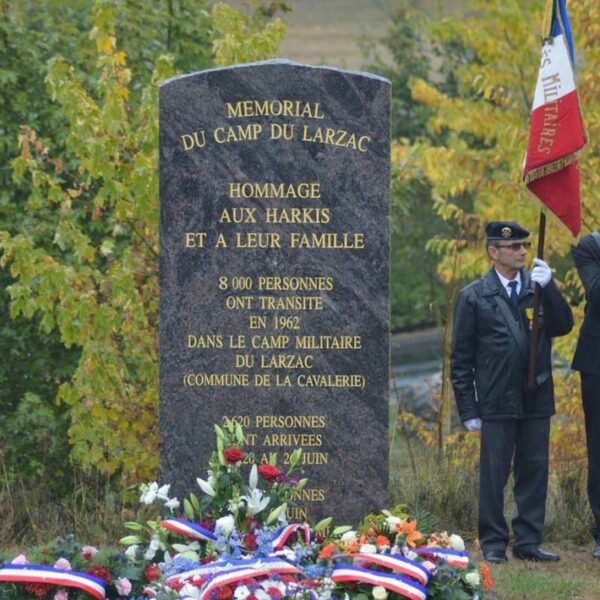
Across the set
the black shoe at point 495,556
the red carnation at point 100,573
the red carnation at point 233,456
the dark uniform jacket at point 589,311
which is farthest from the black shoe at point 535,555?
the red carnation at point 100,573

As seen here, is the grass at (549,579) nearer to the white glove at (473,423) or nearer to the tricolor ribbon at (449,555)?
the white glove at (473,423)

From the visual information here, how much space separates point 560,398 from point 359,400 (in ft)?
17.0

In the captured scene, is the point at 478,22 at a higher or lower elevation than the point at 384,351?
higher

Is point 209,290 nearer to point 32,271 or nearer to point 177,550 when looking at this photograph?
point 177,550

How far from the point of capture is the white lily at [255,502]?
6.87 meters

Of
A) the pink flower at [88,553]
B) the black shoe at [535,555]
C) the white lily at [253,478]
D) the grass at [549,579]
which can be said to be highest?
the white lily at [253,478]

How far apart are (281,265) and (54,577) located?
203 centimetres

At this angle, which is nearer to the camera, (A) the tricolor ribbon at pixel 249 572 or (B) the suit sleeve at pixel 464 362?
(A) the tricolor ribbon at pixel 249 572

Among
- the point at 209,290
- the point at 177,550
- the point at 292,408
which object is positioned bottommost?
the point at 177,550

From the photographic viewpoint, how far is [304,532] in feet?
23.2

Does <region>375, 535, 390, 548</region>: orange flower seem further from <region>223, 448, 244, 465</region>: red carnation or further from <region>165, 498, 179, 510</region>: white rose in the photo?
<region>165, 498, 179, 510</region>: white rose

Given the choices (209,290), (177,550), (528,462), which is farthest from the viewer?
(528,462)

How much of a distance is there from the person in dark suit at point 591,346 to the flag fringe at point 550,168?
1.52ft

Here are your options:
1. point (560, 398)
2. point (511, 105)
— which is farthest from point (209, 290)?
point (511, 105)
